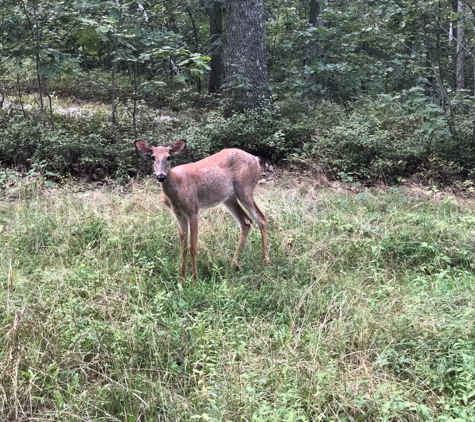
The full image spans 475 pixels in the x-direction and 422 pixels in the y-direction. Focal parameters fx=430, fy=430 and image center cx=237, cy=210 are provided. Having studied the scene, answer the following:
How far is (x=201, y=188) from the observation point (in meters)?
4.57

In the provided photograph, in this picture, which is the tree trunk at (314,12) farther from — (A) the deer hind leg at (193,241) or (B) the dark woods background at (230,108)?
(A) the deer hind leg at (193,241)

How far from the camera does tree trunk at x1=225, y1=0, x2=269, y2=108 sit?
29.0 ft

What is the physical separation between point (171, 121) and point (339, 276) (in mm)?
5438

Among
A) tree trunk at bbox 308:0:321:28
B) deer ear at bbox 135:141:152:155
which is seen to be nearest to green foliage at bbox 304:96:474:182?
deer ear at bbox 135:141:152:155

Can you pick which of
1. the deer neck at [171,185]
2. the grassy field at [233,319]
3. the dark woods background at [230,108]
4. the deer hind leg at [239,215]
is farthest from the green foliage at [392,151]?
the deer neck at [171,185]

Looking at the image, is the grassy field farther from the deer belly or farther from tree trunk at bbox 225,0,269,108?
tree trunk at bbox 225,0,269,108

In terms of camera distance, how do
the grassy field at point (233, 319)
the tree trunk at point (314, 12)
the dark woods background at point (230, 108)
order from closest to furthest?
the grassy field at point (233, 319) < the dark woods background at point (230, 108) < the tree trunk at point (314, 12)

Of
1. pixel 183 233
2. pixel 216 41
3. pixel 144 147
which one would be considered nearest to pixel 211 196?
pixel 183 233

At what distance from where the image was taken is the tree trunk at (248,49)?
8836 mm

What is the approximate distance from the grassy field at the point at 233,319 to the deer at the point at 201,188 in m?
0.22

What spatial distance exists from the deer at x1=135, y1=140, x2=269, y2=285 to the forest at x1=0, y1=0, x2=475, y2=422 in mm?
220

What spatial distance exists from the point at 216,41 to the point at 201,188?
6739mm

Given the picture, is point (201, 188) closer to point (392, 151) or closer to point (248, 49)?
point (392, 151)

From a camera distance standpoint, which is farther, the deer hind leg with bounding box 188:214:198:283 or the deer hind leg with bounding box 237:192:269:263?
the deer hind leg with bounding box 237:192:269:263
